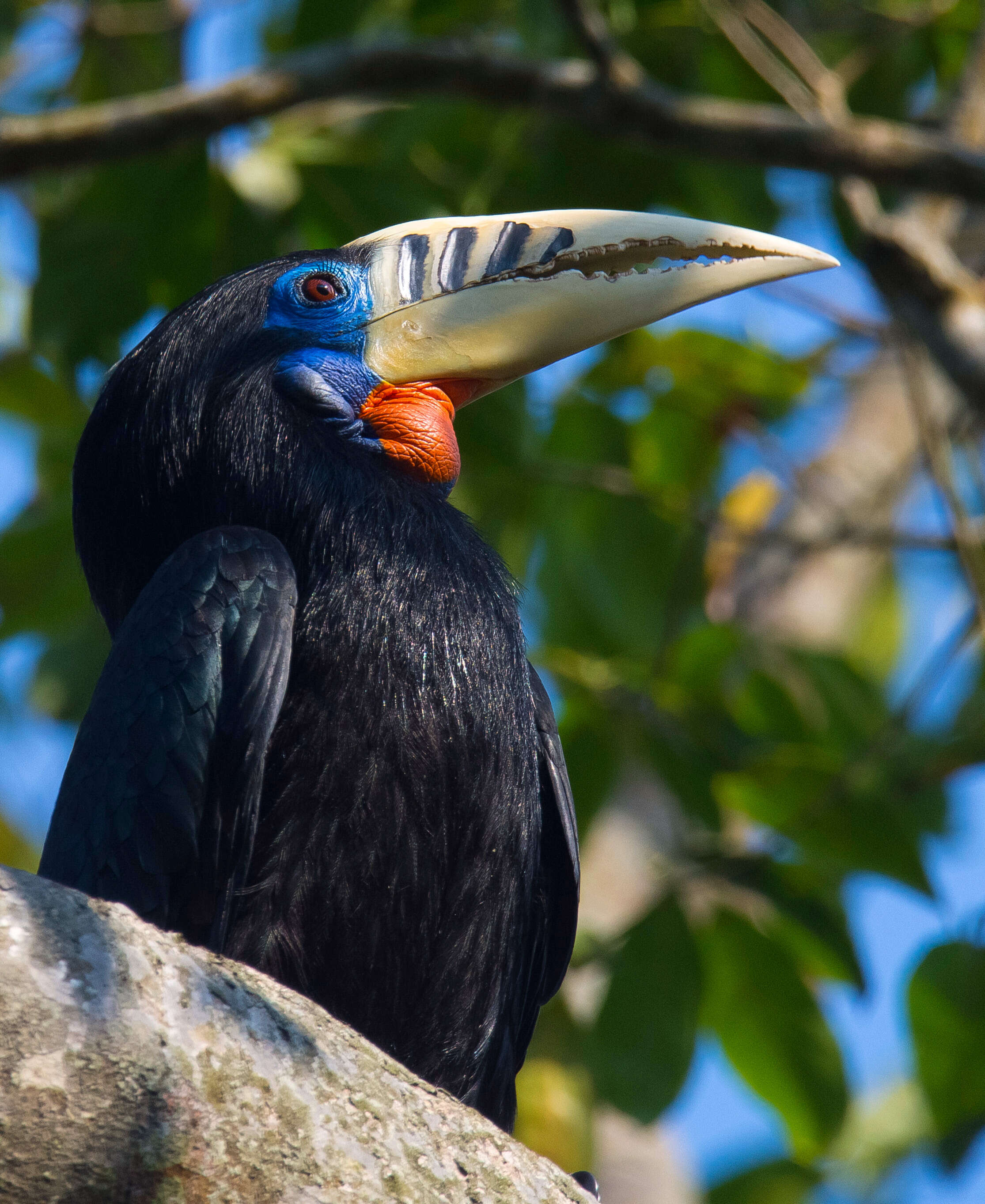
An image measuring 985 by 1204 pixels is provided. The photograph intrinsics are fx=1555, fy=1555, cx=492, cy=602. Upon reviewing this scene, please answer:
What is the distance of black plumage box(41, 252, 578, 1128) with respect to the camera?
305 cm

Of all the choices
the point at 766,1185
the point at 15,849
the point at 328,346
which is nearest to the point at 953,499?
the point at 328,346

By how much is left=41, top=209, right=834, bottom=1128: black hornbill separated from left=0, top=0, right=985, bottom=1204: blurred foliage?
1.00m

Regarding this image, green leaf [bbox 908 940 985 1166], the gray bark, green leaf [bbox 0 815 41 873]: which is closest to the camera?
the gray bark

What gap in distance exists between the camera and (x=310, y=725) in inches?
125

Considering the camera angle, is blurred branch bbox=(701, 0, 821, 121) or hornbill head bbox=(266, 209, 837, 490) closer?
hornbill head bbox=(266, 209, 837, 490)

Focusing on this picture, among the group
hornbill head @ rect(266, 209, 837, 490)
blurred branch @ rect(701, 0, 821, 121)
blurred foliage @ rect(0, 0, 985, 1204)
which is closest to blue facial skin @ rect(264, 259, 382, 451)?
hornbill head @ rect(266, 209, 837, 490)

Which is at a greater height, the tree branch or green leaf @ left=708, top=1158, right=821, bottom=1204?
the tree branch

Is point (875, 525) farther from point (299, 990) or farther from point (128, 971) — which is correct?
point (128, 971)

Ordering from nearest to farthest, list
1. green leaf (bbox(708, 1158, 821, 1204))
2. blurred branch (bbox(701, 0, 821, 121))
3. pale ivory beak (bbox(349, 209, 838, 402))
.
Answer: pale ivory beak (bbox(349, 209, 838, 402)) < blurred branch (bbox(701, 0, 821, 121)) < green leaf (bbox(708, 1158, 821, 1204))

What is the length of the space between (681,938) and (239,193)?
8.91 feet

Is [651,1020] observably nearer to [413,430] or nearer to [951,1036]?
[951,1036]

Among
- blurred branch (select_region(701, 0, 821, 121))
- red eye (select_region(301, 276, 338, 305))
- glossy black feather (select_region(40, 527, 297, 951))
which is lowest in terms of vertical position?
glossy black feather (select_region(40, 527, 297, 951))

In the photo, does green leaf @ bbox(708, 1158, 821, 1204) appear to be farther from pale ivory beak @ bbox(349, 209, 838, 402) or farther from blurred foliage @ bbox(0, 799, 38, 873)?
pale ivory beak @ bbox(349, 209, 838, 402)

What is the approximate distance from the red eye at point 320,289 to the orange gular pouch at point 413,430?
0.87 feet
